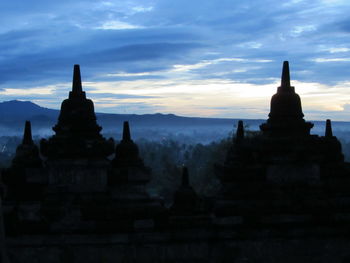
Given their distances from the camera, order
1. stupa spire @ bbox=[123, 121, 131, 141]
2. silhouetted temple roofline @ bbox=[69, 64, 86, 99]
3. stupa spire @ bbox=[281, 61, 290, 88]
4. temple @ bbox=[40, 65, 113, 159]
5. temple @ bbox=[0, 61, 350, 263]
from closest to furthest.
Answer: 1. temple @ bbox=[0, 61, 350, 263]
2. temple @ bbox=[40, 65, 113, 159]
3. silhouetted temple roofline @ bbox=[69, 64, 86, 99]
4. stupa spire @ bbox=[123, 121, 131, 141]
5. stupa spire @ bbox=[281, 61, 290, 88]

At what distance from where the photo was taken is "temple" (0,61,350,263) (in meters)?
9.92

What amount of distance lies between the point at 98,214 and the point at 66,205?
0.67 meters

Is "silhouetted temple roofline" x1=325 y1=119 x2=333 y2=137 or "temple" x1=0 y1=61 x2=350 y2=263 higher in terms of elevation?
"silhouetted temple roofline" x1=325 y1=119 x2=333 y2=137

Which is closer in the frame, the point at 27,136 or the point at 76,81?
the point at 76,81

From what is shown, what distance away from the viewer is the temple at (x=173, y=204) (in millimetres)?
9922

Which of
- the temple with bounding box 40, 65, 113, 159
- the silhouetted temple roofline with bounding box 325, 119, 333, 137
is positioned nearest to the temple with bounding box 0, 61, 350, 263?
the temple with bounding box 40, 65, 113, 159

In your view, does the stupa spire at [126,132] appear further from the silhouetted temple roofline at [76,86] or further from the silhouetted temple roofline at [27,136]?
the silhouetted temple roofline at [27,136]

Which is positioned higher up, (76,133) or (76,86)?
(76,86)

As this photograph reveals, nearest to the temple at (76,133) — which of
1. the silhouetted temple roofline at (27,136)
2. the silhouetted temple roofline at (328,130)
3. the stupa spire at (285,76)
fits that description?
the silhouetted temple roofline at (27,136)

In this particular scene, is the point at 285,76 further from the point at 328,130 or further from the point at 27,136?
the point at 27,136

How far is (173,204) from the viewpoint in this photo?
34.6 feet

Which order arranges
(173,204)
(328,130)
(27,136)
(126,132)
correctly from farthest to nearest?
(328,130)
(27,136)
(126,132)
(173,204)

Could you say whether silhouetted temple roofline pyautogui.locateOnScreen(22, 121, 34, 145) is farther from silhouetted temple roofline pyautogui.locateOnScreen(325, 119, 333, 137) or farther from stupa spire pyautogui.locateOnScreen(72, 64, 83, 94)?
silhouetted temple roofline pyautogui.locateOnScreen(325, 119, 333, 137)

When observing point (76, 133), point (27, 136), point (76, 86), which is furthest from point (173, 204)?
point (27, 136)
